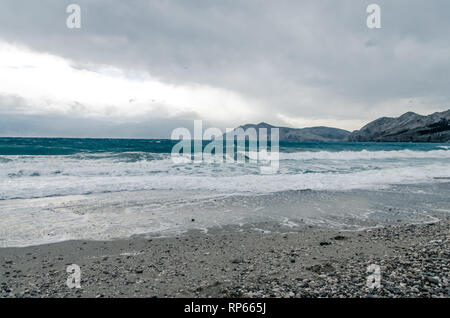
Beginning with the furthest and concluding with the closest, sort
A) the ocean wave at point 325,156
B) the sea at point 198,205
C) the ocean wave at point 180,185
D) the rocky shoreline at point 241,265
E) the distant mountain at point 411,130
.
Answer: the distant mountain at point 411,130 < the ocean wave at point 325,156 < the ocean wave at point 180,185 < the sea at point 198,205 < the rocky shoreline at point 241,265

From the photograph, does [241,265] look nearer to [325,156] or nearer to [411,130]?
[325,156]

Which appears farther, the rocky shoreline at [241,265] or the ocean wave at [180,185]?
the ocean wave at [180,185]

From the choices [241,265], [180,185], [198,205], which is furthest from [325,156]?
[241,265]

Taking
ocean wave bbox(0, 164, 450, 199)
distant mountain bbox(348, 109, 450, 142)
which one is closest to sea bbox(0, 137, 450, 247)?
ocean wave bbox(0, 164, 450, 199)

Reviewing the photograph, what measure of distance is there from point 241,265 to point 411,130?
540 ft

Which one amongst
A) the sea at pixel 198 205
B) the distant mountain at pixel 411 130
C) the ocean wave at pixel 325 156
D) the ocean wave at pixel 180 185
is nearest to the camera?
the sea at pixel 198 205

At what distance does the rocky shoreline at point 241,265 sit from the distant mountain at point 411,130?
143 metres

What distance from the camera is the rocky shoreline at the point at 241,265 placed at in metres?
3.86

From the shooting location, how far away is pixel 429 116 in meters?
148

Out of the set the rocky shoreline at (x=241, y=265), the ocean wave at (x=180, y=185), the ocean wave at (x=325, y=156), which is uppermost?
the ocean wave at (x=325, y=156)

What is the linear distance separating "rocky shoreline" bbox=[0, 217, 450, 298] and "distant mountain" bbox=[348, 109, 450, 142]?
142965 millimetres

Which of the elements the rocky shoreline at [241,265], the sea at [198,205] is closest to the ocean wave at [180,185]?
the sea at [198,205]

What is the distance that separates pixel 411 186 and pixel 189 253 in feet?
46.1

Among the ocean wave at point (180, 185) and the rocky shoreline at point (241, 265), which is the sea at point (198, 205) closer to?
the ocean wave at point (180, 185)
